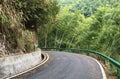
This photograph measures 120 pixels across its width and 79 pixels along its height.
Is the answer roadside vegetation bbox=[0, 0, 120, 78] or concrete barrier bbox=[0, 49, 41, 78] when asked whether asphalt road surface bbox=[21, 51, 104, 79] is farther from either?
roadside vegetation bbox=[0, 0, 120, 78]

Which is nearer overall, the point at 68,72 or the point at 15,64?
the point at 68,72

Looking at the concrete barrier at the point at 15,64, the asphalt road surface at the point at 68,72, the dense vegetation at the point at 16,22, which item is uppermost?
the dense vegetation at the point at 16,22

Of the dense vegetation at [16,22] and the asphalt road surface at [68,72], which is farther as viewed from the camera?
the dense vegetation at [16,22]

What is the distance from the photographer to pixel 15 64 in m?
16.0

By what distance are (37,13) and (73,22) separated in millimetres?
39579

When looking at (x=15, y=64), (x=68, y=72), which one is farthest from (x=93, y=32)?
(x=15, y=64)

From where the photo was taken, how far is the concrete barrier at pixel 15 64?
1466 centimetres

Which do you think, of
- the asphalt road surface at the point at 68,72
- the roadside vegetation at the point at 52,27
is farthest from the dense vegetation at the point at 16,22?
the asphalt road surface at the point at 68,72

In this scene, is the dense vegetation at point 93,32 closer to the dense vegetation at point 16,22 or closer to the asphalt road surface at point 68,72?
the dense vegetation at point 16,22

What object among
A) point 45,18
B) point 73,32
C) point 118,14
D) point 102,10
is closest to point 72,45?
point 73,32

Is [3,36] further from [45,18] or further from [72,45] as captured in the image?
[72,45]

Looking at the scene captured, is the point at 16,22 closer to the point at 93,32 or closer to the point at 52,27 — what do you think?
the point at 52,27

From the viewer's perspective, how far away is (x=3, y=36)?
57.2 feet

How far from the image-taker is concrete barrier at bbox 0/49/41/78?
14664mm
